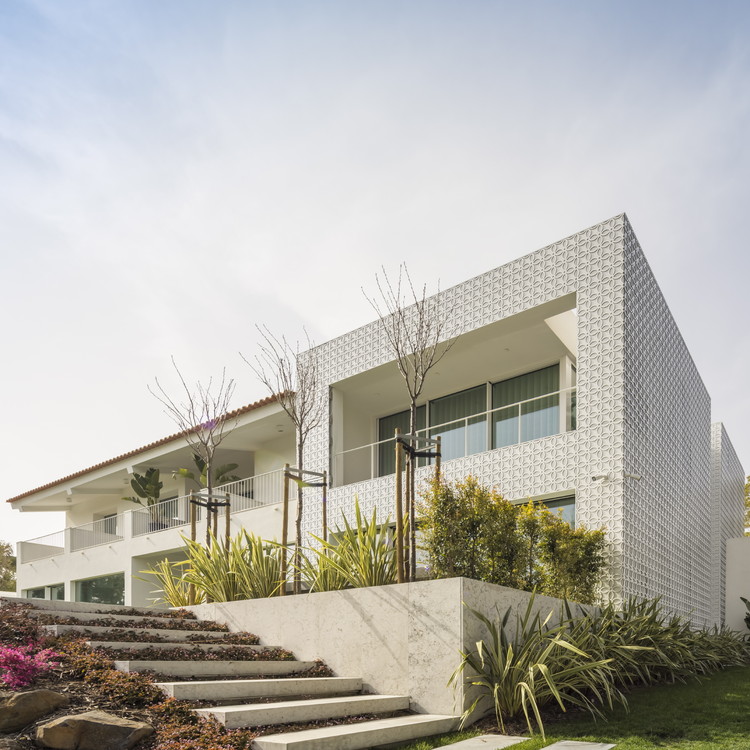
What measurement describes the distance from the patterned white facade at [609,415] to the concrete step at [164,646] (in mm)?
4133

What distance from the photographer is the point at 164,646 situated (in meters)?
8.11

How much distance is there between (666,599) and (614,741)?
7935 mm

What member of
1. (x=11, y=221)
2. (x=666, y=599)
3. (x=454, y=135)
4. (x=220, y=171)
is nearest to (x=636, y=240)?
(x=454, y=135)

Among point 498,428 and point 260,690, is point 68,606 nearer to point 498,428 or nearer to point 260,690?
point 260,690

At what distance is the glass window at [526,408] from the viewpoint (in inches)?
576

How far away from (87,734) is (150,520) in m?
16.8

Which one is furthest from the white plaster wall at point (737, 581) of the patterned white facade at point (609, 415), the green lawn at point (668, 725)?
the green lawn at point (668, 725)

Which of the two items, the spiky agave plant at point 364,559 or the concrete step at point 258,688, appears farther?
the spiky agave plant at point 364,559

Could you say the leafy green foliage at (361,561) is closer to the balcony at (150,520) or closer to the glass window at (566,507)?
the glass window at (566,507)

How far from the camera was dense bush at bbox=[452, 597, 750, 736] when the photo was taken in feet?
23.7

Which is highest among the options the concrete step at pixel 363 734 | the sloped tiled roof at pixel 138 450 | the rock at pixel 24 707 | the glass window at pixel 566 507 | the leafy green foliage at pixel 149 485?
the sloped tiled roof at pixel 138 450

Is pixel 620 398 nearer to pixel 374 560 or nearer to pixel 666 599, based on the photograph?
pixel 666 599

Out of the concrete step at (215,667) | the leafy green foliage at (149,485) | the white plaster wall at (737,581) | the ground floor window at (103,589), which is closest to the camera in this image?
the concrete step at (215,667)

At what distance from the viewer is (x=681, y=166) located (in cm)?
1162
